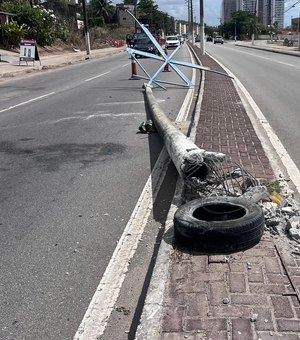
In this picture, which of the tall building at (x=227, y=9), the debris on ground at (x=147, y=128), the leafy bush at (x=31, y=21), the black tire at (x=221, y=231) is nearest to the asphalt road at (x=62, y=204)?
the debris on ground at (x=147, y=128)

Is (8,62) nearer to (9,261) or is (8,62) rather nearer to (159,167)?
(159,167)

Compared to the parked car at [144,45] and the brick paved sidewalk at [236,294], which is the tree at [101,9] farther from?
the brick paved sidewalk at [236,294]

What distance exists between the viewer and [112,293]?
12.4 ft

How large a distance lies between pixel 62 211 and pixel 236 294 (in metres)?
2.74

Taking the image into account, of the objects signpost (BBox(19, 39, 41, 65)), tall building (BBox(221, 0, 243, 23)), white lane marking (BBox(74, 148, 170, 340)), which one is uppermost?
tall building (BBox(221, 0, 243, 23))

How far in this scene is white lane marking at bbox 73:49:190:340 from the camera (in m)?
3.36

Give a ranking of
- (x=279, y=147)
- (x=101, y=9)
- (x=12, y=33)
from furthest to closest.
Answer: (x=101, y=9), (x=12, y=33), (x=279, y=147)

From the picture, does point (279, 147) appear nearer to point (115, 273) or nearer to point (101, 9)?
point (115, 273)

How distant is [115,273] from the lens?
4094 mm

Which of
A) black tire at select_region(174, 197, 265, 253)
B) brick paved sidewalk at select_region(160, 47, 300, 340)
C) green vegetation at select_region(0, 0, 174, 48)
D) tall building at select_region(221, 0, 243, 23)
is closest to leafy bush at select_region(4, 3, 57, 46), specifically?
green vegetation at select_region(0, 0, 174, 48)

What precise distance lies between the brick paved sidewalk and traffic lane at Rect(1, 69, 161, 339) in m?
0.72

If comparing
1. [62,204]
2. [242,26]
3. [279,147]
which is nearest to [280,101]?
[279,147]

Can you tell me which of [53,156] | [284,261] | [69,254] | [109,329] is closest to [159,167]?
[53,156]

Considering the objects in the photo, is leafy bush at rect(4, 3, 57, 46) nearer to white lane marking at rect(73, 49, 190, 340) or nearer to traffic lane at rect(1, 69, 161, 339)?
traffic lane at rect(1, 69, 161, 339)
